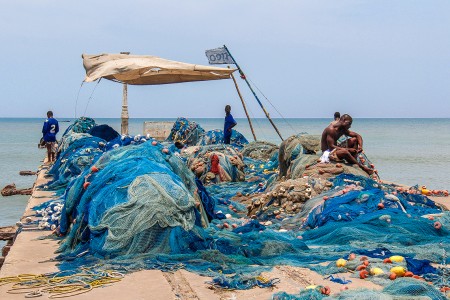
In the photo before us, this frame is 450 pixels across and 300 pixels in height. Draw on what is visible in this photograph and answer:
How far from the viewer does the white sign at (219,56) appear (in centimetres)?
1812

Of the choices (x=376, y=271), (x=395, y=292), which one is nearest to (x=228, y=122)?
(x=376, y=271)

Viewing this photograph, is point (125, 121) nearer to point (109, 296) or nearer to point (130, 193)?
point (130, 193)

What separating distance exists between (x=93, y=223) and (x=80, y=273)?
1046mm

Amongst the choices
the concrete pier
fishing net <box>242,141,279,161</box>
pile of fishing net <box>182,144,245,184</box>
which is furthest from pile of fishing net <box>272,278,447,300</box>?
fishing net <box>242,141,279,161</box>

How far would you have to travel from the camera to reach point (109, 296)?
517cm

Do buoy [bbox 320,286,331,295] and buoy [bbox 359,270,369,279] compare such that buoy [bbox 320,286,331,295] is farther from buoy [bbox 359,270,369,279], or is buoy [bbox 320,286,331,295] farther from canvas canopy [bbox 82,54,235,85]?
canvas canopy [bbox 82,54,235,85]

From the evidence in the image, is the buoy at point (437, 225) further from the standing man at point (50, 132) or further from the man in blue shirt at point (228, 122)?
the standing man at point (50, 132)

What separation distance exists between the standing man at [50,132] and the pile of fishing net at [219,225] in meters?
8.75

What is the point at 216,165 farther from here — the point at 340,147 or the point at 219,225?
the point at 219,225

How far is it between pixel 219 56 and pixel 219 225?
414 inches

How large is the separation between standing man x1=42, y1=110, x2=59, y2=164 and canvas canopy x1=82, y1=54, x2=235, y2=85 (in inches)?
80.0

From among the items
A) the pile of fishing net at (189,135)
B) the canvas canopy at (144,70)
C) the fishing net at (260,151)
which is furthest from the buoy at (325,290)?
the pile of fishing net at (189,135)

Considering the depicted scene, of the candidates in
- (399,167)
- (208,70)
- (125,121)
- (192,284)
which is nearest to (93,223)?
(192,284)

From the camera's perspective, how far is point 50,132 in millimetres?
17297
